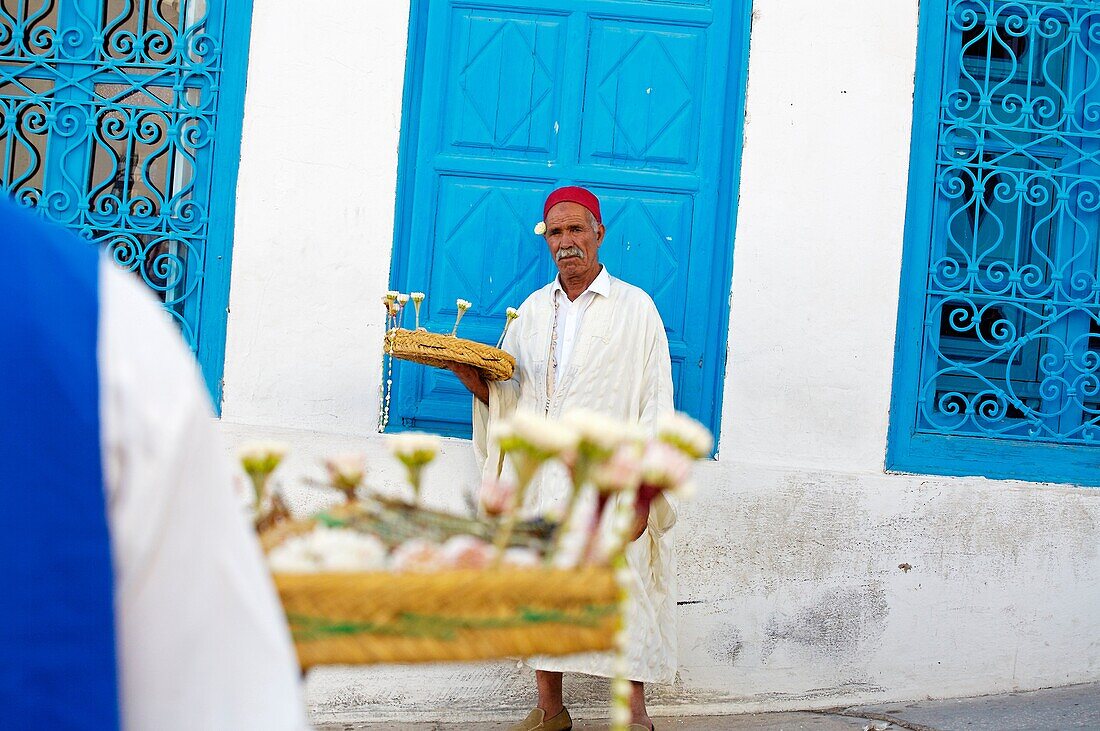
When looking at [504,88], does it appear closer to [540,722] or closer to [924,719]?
[540,722]

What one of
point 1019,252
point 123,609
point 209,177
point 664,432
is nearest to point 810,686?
point 1019,252

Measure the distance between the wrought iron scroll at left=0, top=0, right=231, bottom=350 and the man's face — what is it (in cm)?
128

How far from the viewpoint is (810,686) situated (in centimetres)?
445

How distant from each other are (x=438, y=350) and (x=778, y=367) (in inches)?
56.0

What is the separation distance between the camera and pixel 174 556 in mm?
893

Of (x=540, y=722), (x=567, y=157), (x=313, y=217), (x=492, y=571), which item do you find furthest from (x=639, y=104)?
(x=492, y=571)

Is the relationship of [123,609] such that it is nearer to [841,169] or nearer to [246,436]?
[246,436]

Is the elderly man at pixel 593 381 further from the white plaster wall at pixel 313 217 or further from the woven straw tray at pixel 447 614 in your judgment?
the woven straw tray at pixel 447 614

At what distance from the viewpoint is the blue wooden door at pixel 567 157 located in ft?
14.6

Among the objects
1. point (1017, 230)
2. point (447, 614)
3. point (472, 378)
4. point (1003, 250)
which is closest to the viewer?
point (447, 614)

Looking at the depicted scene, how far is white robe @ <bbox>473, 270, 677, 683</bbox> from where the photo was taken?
13.2ft

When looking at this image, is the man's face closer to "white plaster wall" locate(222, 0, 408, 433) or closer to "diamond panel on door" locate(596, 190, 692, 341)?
"diamond panel on door" locate(596, 190, 692, 341)

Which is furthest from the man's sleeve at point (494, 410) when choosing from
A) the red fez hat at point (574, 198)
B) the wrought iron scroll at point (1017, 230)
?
the wrought iron scroll at point (1017, 230)

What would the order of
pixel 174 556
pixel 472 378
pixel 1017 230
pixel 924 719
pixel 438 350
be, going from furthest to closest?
pixel 1017 230
pixel 924 719
pixel 472 378
pixel 438 350
pixel 174 556
